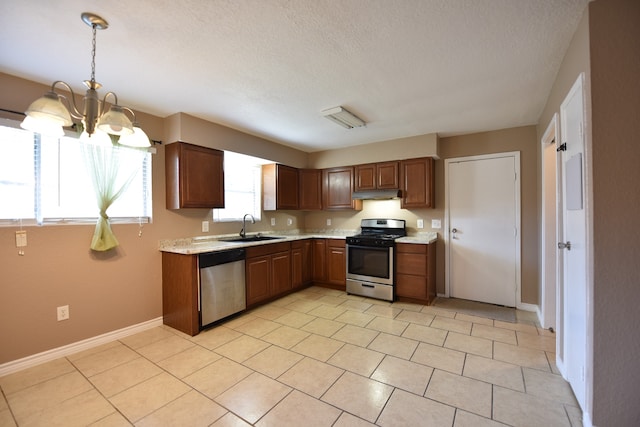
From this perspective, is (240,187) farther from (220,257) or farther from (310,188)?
(220,257)

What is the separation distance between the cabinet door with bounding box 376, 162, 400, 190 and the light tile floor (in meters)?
2.04

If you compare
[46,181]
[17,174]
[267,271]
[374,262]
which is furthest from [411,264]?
[17,174]

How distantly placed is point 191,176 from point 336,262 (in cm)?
252

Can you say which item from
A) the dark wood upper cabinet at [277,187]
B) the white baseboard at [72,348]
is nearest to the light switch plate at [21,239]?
the white baseboard at [72,348]

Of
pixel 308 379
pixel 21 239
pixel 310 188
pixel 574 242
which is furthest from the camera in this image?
pixel 310 188

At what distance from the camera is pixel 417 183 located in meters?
4.06

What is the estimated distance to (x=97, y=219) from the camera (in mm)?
2713

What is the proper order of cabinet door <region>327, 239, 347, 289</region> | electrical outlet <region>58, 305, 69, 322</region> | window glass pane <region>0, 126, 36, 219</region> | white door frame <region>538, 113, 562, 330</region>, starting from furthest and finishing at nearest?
cabinet door <region>327, 239, 347, 289</region> → white door frame <region>538, 113, 562, 330</region> → electrical outlet <region>58, 305, 69, 322</region> → window glass pane <region>0, 126, 36, 219</region>

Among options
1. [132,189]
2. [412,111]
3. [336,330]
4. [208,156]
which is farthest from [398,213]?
[132,189]

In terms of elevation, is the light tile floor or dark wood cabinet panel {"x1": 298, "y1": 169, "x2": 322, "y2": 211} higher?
dark wood cabinet panel {"x1": 298, "y1": 169, "x2": 322, "y2": 211}

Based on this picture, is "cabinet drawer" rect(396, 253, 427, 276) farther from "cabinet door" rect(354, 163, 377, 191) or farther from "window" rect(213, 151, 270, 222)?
"window" rect(213, 151, 270, 222)

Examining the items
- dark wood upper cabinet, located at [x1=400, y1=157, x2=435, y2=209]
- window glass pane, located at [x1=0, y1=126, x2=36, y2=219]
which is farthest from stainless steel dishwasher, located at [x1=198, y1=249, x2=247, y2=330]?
dark wood upper cabinet, located at [x1=400, y1=157, x2=435, y2=209]

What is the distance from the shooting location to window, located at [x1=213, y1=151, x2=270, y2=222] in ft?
13.3

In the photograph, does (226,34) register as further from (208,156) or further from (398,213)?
→ (398,213)
